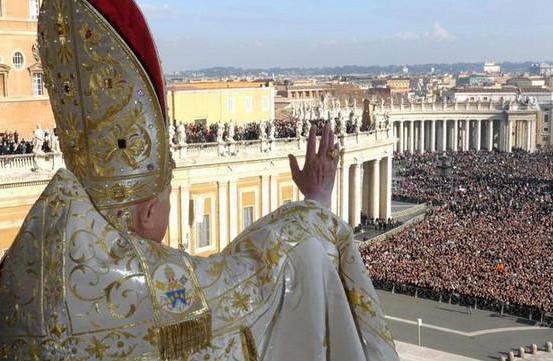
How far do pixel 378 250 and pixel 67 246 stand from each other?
113ft

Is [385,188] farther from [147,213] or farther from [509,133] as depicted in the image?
[509,133]

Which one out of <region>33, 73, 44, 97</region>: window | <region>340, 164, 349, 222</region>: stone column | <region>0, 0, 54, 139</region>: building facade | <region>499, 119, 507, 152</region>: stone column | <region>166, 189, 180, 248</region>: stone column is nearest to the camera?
<region>0, 0, 54, 139</region>: building facade

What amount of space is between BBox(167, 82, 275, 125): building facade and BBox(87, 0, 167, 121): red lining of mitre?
3299 centimetres

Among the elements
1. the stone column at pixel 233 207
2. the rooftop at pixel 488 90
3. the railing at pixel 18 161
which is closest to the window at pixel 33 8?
the railing at pixel 18 161

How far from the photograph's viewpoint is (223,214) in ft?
104

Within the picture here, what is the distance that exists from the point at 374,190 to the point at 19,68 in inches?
887

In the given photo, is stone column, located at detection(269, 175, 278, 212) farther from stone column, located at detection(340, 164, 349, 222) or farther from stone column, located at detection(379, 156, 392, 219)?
stone column, located at detection(379, 156, 392, 219)

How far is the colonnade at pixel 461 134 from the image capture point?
3861 inches

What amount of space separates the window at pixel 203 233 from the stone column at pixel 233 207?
1201 mm

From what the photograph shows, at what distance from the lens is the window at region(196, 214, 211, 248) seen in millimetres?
30734

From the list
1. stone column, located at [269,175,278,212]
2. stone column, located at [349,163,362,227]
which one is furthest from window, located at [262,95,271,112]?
stone column, located at [269,175,278,212]

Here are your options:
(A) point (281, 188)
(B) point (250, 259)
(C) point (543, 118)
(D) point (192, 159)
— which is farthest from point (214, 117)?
(C) point (543, 118)

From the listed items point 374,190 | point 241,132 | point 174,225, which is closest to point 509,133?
point 374,190

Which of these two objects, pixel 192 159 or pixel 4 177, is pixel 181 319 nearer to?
pixel 4 177
